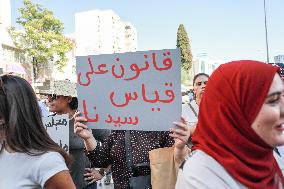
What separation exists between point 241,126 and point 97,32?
254ft

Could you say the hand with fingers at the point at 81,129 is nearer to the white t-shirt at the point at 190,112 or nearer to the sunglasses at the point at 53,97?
the sunglasses at the point at 53,97

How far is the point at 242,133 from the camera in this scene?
1597 millimetres

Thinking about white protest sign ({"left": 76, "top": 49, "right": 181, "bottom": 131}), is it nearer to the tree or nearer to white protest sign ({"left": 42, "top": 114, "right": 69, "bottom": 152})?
white protest sign ({"left": 42, "top": 114, "right": 69, "bottom": 152})

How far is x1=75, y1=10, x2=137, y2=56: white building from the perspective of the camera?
246ft

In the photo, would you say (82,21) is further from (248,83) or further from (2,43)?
(248,83)

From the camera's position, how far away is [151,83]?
2926 millimetres

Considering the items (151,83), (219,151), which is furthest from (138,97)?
(219,151)

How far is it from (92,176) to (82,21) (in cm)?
7633

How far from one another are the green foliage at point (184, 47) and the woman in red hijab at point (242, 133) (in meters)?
75.7

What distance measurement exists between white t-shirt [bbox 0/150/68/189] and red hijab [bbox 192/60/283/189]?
2.53 ft

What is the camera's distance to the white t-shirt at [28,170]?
2.07m

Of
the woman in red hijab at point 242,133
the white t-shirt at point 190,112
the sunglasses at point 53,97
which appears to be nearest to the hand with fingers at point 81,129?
the sunglasses at point 53,97

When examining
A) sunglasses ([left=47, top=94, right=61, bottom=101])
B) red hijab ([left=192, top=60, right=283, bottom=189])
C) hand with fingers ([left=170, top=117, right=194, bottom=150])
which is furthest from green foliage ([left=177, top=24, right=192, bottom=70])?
red hijab ([left=192, top=60, right=283, bottom=189])

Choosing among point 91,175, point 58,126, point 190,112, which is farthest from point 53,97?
point 190,112
